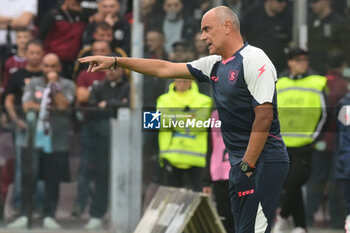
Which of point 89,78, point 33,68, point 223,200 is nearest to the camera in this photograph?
point 223,200

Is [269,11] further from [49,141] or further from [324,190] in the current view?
[49,141]

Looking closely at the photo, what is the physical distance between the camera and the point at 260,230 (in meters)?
6.31

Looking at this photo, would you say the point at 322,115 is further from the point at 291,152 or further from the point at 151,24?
the point at 151,24

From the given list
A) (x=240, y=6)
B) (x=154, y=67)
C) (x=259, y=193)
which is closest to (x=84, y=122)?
(x=240, y=6)

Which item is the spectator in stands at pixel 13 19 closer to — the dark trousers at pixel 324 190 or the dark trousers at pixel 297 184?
the dark trousers at pixel 297 184

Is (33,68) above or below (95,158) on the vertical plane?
above

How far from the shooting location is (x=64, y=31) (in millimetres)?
12391

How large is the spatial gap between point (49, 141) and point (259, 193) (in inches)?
214

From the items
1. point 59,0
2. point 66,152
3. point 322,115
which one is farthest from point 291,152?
point 59,0

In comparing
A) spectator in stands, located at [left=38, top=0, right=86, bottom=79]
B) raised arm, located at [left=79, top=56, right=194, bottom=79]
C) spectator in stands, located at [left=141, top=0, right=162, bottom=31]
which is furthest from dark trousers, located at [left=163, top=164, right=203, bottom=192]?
raised arm, located at [left=79, top=56, right=194, bottom=79]

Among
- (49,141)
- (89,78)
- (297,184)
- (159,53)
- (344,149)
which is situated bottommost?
(297,184)

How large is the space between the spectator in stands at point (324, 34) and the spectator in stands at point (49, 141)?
3.36 metres

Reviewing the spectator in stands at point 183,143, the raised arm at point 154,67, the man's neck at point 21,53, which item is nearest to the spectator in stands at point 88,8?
the man's neck at point 21,53

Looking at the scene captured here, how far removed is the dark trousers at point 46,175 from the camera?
1109 cm
